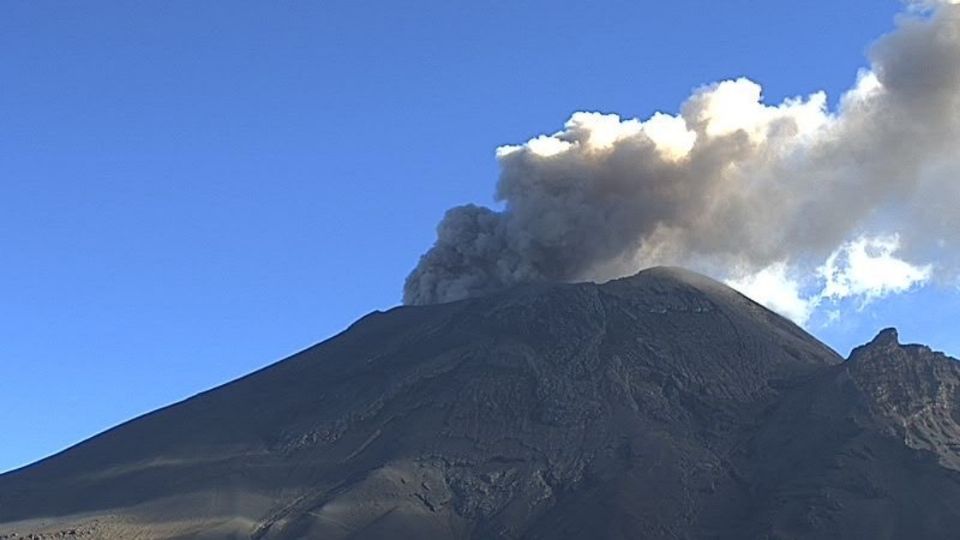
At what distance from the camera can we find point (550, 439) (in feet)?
316

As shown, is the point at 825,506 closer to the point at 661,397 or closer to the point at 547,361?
the point at 661,397

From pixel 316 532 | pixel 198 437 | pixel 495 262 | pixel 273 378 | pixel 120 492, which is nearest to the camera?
pixel 316 532

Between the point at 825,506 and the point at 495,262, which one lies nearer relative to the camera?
the point at 825,506

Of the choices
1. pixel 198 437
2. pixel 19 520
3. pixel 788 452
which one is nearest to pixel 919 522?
pixel 788 452

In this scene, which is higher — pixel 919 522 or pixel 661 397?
pixel 661 397

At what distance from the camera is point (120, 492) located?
9075 cm

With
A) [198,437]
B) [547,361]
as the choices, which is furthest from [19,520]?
[547,361]

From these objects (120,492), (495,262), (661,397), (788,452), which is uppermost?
(495,262)

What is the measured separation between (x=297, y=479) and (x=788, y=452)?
32.1m

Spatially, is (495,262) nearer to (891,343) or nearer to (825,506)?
(891,343)

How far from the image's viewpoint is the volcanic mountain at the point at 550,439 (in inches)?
3381

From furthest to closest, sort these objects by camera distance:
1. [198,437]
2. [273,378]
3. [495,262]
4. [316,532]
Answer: [495,262]
[273,378]
[198,437]
[316,532]

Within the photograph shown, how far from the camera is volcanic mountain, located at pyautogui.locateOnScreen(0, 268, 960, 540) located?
85875 millimetres

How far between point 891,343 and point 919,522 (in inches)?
797
